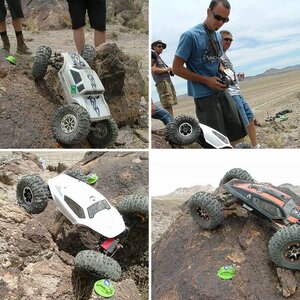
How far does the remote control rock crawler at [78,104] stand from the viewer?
6.18 m

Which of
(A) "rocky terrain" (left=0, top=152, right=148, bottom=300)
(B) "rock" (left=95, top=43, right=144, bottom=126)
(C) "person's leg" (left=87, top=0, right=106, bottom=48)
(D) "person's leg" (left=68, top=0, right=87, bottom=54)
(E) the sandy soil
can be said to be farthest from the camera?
(E) the sandy soil

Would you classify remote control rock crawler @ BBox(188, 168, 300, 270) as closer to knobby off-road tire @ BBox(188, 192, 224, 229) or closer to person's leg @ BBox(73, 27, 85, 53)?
knobby off-road tire @ BBox(188, 192, 224, 229)

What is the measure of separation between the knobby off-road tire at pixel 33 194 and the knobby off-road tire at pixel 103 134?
99cm

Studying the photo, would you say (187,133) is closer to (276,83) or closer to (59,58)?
(59,58)

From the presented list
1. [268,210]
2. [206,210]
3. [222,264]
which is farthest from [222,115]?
[222,264]

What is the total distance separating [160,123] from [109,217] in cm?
164

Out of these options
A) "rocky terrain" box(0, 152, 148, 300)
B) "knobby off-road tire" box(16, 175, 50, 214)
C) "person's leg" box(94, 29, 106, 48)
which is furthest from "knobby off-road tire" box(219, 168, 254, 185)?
"person's leg" box(94, 29, 106, 48)

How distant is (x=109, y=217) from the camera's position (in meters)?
5.84

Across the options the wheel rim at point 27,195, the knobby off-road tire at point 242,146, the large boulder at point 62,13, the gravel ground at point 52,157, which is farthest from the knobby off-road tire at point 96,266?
the large boulder at point 62,13

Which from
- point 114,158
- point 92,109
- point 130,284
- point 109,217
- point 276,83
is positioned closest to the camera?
point 130,284

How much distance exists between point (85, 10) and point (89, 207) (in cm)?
300

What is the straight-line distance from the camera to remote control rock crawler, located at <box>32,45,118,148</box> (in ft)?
20.3

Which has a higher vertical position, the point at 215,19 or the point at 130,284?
the point at 215,19

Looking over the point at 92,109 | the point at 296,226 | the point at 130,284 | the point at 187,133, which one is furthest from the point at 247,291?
the point at 92,109
